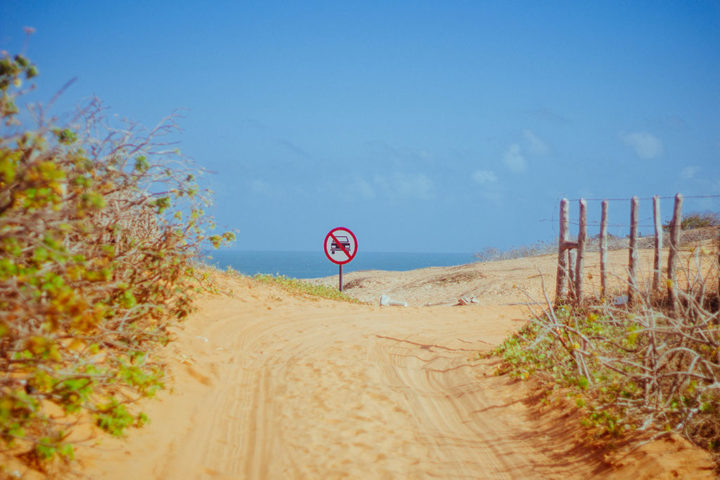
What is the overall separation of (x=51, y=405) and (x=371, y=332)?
6.31m

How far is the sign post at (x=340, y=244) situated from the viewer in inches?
594

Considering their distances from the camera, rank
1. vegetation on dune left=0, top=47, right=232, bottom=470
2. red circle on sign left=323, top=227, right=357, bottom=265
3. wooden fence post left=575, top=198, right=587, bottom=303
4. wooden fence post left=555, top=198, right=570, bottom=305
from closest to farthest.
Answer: vegetation on dune left=0, top=47, right=232, bottom=470, wooden fence post left=575, top=198, right=587, bottom=303, wooden fence post left=555, top=198, right=570, bottom=305, red circle on sign left=323, top=227, right=357, bottom=265

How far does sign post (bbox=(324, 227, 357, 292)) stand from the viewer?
15.1 m

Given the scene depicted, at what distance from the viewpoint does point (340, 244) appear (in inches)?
599

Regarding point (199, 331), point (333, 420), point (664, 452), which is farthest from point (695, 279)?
point (199, 331)

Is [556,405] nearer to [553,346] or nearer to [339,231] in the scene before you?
[553,346]

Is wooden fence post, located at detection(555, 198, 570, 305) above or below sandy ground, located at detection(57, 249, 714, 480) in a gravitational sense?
above

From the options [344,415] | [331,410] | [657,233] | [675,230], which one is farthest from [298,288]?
[675,230]

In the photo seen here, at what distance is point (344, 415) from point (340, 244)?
9.55 metres

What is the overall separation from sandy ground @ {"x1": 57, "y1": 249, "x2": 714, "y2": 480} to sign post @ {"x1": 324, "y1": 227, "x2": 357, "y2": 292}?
4694mm

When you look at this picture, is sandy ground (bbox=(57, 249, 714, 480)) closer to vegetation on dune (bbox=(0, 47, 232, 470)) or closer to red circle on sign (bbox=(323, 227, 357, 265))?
vegetation on dune (bbox=(0, 47, 232, 470))

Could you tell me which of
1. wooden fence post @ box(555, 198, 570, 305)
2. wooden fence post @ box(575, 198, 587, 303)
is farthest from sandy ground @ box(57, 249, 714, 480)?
wooden fence post @ box(575, 198, 587, 303)

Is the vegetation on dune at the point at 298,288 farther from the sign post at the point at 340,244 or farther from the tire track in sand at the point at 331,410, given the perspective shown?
the tire track in sand at the point at 331,410

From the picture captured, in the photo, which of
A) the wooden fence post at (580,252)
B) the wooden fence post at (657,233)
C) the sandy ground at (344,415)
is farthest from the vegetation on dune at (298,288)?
the wooden fence post at (657,233)
